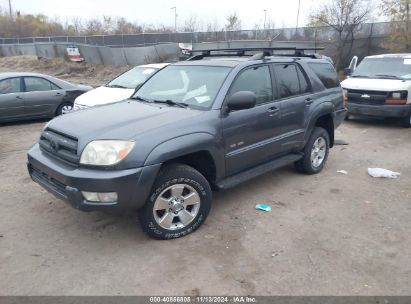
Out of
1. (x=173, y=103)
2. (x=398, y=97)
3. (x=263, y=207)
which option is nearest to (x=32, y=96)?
(x=173, y=103)

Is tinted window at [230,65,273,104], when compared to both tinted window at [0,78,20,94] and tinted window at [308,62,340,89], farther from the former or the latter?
tinted window at [0,78,20,94]

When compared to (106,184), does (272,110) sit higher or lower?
higher

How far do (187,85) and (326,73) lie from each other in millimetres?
2666

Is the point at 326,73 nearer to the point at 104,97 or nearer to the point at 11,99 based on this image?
the point at 104,97

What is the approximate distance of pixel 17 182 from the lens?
5.55 m

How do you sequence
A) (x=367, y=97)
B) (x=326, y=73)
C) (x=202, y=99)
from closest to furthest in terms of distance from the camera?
(x=202, y=99), (x=326, y=73), (x=367, y=97)

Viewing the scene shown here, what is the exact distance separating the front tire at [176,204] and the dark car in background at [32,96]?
709cm

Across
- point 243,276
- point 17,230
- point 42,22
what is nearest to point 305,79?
point 243,276

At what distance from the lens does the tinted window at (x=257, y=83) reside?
4559 mm

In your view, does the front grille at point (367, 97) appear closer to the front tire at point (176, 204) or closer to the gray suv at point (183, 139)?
the gray suv at point (183, 139)

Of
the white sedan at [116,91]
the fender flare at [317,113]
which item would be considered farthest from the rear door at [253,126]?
the white sedan at [116,91]

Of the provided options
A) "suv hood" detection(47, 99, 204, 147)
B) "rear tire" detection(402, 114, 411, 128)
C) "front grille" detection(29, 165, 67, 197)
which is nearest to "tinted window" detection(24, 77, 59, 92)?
"suv hood" detection(47, 99, 204, 147)

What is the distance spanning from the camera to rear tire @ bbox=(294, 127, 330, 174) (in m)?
5.77

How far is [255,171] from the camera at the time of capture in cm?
477
